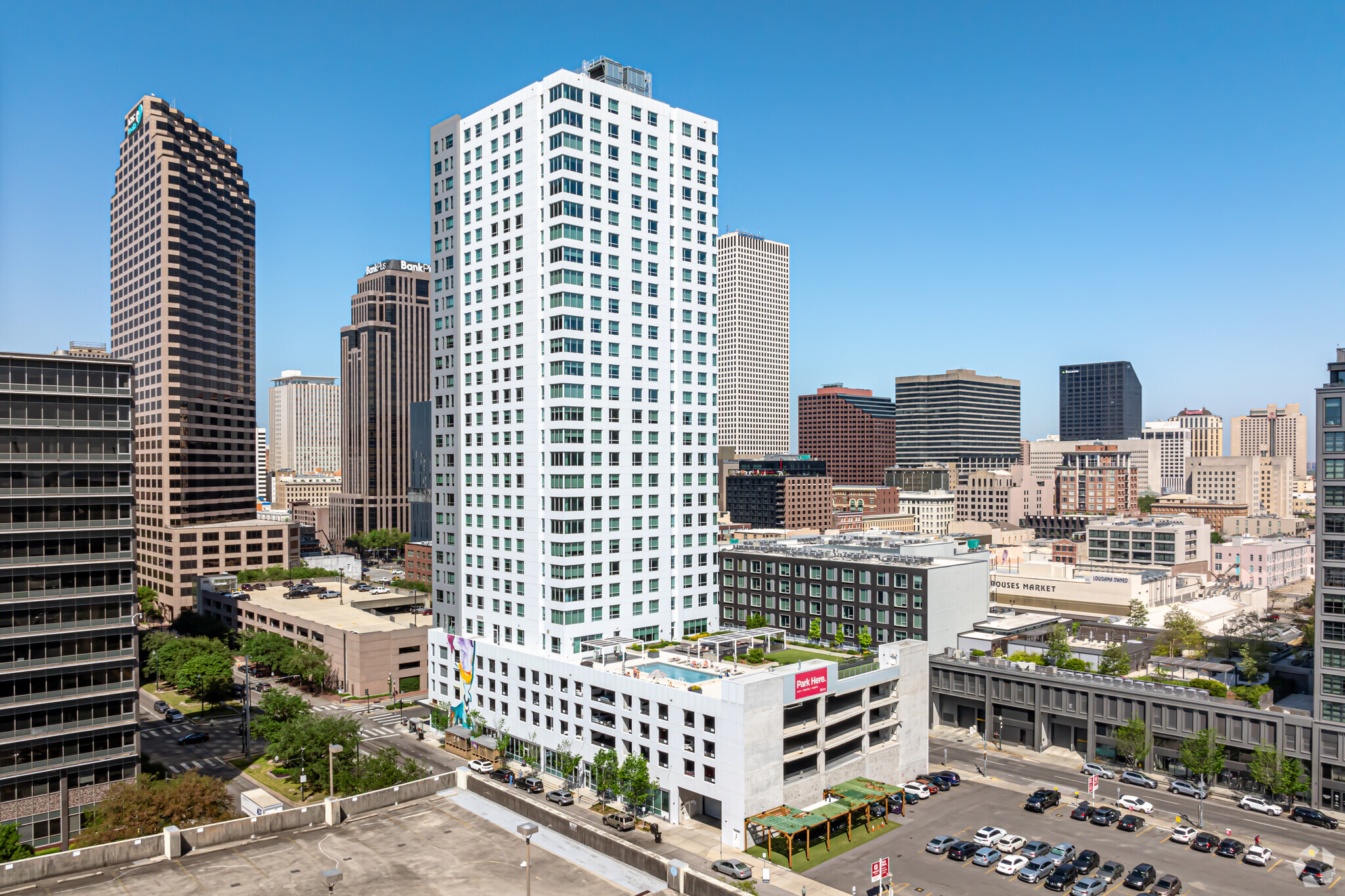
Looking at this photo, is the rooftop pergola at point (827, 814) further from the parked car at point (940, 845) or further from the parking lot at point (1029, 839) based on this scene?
the parked car at point (940, 845)

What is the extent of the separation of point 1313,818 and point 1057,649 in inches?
1491

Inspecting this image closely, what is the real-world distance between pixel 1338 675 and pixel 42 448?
12965 cm

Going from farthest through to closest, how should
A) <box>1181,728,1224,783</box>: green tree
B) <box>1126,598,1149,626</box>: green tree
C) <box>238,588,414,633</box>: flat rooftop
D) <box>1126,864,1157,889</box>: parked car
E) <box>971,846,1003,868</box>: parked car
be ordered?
1. <box>1126,598,1149,626</box>: green tree
2. <box>238,588,414,633</box>: flat rooftop
3. <box>1181,728,1224,783</box>: green tree
4. <box>971,846,1003,868</box>: parked car
5. <box>1126,864,1157,889</box>: parked car

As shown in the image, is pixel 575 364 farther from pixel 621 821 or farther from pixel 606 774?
pixel 621 821

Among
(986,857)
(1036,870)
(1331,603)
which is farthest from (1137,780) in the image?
(986,857)

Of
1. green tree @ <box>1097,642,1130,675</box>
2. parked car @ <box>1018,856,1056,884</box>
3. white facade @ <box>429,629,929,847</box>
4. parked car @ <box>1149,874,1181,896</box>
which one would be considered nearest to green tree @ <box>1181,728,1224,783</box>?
green tree @ <box>1097,642,1130,675</box>

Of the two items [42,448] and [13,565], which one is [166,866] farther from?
[42,448]

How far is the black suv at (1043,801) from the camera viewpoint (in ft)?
299

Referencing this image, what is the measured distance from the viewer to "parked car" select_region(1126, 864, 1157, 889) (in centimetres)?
7331

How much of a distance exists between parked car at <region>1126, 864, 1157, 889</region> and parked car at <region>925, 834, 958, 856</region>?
14208 mm

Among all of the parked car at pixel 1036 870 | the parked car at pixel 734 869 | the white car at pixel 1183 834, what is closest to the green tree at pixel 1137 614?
the white car at pixel 1183 834

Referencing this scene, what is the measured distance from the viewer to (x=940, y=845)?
81.2 m

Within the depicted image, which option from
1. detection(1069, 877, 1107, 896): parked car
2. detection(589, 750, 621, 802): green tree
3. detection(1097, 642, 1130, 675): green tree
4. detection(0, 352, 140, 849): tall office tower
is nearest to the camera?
detection(1069, 877, 1107, 896): parked car

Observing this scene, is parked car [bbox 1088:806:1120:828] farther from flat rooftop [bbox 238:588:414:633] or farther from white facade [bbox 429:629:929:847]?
flat rooftop [bbox 238:588:414:633]
